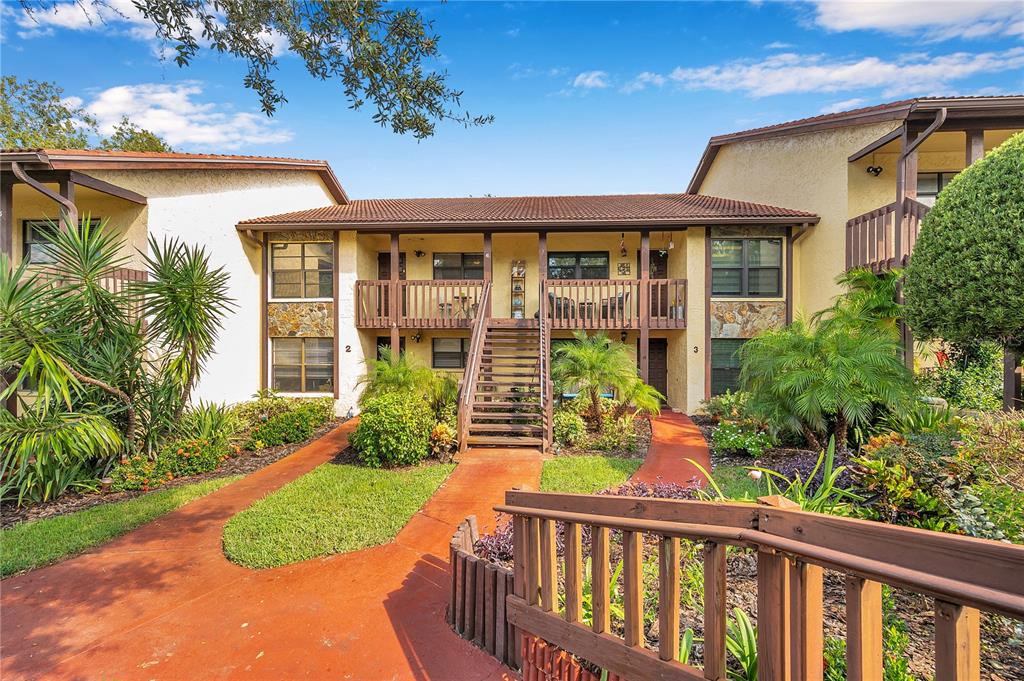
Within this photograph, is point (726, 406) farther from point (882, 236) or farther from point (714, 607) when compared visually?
point (714, 607)

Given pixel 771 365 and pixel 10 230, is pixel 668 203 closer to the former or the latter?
pixel 771 365

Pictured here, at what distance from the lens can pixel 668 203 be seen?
13445mm

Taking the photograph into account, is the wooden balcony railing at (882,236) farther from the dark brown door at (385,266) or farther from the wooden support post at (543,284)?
the dark brown door at (385,266)

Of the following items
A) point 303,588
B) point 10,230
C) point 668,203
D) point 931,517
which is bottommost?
point 303,588

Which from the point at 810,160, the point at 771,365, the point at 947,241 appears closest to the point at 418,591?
the point at 771,365

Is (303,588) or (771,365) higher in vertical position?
(771,365)

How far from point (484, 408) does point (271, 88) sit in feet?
21.2

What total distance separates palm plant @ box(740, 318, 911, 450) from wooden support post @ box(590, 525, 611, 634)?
542 cm

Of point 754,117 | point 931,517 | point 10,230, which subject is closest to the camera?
point 931,517

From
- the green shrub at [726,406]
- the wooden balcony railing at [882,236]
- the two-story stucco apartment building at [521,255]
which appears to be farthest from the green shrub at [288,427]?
the wooden balcony railing at [882,236]

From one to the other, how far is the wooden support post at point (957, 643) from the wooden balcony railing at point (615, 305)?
999 cm

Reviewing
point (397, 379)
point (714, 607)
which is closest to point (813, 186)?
point (397, 379)

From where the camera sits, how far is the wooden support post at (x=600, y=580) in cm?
226

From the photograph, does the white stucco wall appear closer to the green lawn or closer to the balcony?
the balcony
